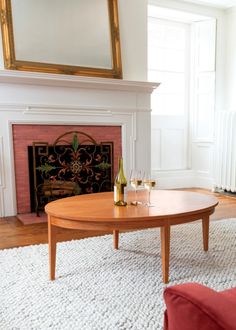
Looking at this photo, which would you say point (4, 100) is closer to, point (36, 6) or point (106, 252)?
point (36, 6)

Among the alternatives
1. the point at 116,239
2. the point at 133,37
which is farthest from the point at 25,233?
the point at 133,37

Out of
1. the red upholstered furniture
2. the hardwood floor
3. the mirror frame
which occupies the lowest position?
the hardwood floor

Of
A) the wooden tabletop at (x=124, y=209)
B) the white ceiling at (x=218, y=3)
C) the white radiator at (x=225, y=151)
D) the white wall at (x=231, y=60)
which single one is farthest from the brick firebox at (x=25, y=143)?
the white ceiling at (x=218, y=3)

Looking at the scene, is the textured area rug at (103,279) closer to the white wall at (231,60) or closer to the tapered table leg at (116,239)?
the tapered table leg at (116,239)

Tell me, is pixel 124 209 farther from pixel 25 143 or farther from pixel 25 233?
Answer: pixel 25 143

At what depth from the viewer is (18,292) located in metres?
1.83

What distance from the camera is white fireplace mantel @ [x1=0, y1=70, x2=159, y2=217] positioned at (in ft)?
11.3

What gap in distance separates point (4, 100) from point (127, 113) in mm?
1531

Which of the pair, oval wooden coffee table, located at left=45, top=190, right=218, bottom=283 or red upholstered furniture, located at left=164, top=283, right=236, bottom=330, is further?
oval wooden coffee table, located at left=45, top=190, right=218, bottom=283

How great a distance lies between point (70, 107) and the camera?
3.75 metres

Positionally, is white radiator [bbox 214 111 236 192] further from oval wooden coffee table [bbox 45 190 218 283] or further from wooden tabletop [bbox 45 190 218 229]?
oval wooden coffee table [bbox 45 190 218 283]

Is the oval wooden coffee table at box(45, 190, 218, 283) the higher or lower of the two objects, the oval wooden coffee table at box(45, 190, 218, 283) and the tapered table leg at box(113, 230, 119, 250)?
the higher

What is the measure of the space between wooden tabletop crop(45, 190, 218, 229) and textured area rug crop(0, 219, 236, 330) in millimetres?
415

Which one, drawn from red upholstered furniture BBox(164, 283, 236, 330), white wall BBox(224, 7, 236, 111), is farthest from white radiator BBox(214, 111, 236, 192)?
red upholstered furniture BBox(164, 283, 236, 330)
